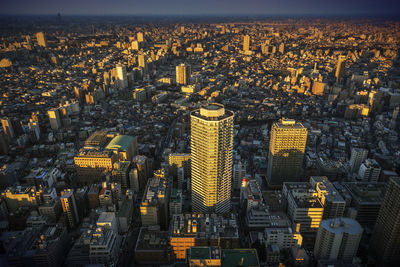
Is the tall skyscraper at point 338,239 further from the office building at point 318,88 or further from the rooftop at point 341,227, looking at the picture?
the office building at point 318,88

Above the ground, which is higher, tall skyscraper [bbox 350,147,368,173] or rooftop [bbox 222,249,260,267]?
rooftop [bbox 222,249,260,267]

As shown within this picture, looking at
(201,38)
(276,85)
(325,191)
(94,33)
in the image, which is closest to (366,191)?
(325,191)

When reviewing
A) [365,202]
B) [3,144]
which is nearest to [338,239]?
[365,202]

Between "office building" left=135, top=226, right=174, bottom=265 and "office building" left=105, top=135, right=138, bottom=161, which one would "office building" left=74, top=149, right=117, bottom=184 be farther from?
"office building" left=135, top=226, right=174, bottom=265

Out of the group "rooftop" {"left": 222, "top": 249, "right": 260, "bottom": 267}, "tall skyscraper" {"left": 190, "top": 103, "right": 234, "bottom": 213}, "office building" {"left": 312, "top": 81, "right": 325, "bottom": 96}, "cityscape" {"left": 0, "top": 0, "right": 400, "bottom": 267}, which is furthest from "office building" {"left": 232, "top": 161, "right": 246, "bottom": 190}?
"office building" {"left": 312, "top": 81, "right": 325, "bottom": 96}

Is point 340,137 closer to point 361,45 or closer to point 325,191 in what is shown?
point 325,191
